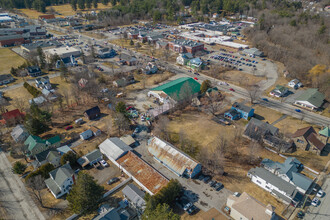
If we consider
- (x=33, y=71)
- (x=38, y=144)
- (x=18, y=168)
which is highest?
(x=33, y=71)

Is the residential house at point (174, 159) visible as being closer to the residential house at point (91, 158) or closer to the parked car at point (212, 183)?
the parked car at point (212, 183)

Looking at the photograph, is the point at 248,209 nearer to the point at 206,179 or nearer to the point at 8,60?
the point at 206,179

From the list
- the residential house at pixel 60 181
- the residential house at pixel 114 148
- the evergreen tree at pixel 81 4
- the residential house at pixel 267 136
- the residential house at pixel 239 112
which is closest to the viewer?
the residential house at pixel 60 181

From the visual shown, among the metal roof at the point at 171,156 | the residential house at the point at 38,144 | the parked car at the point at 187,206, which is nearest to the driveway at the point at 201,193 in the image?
the parked car at the point at 187,206

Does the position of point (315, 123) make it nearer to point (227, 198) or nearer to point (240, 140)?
point (240, 140)

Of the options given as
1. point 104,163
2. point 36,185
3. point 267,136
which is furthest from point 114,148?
point 267,136

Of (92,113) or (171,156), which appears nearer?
(171,156)
